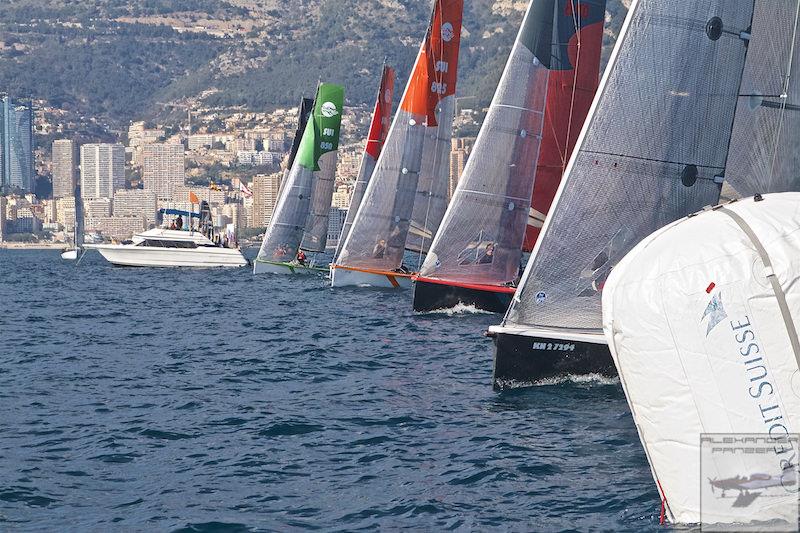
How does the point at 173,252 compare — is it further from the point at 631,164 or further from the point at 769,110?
the point at 769,110

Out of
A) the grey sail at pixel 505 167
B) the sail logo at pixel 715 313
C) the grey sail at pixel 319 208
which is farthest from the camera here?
the grey sail at pixel 319 208

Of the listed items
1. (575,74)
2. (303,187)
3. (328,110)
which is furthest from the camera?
(328,110)

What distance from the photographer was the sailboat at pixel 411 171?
38438mm

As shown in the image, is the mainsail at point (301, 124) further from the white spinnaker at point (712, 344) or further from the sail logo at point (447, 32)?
the white spinnaker at point (712, 344)

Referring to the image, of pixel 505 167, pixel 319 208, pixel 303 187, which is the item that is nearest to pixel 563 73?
pixel 505 167

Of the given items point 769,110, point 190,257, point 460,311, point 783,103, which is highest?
point 783,103

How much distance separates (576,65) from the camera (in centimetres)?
2698

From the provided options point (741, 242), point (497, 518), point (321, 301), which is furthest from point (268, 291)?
point (741, 242)

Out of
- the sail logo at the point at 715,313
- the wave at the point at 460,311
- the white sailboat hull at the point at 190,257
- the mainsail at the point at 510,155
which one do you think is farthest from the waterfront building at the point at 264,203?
the sail logo at the point at 715,313

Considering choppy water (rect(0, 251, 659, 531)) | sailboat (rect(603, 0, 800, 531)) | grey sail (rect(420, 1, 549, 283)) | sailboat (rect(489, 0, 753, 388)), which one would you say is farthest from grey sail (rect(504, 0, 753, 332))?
grey sail (rect(420, 1, 549, 283))

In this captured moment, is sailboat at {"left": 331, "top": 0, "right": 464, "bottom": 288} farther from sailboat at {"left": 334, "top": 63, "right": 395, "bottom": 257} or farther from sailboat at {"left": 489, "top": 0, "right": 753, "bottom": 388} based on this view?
sailboat at {"left": 489, "top": 0, "right": 753, "bottom": 388}

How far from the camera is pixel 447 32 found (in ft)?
129

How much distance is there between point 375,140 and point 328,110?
27.8 ft

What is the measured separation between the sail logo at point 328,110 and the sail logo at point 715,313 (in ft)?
154
